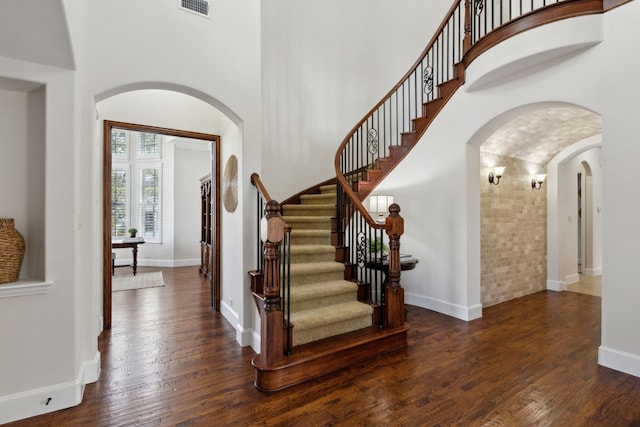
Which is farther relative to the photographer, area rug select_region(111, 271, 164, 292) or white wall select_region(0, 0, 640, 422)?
area rug select_region(111, 271, 164, 292)

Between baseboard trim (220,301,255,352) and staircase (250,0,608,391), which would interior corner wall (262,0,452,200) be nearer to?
staircase (250,0,608,391)

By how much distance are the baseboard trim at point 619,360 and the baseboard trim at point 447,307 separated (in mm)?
1281

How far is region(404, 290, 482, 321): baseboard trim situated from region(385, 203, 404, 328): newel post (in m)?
1.22

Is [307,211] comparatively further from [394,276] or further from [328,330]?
[328,330]

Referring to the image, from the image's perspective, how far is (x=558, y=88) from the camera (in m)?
2.99

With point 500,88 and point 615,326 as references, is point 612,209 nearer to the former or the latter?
point 615,326

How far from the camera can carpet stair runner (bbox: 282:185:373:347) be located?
282 centimetres

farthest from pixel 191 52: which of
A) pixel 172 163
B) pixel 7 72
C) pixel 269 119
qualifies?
pixel 172 163

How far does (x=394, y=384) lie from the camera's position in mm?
2416

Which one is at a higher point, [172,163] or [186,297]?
[172,163]

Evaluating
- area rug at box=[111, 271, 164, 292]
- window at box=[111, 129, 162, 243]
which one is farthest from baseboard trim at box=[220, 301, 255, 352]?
window at box=[111, 129, 162, 243]

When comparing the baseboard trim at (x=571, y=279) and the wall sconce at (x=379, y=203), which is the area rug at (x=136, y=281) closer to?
the wall sconce at (x=379, y=203)

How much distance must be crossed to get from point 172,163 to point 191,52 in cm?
599

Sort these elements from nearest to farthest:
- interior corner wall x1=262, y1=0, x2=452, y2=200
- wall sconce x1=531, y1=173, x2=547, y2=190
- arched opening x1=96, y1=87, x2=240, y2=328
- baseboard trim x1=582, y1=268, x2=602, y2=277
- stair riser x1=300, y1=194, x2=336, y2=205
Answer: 1. arched opening x1=96, y1=87, x2=240, y2=328
2. stair riser x1=300, y1=194, x2=336, y2=205
3. interior corner wall x1=262, y1=0, x2=452, y2=200
4. wall sconce x1=531, y1=173, x2=547, y2=190
5. baseboard trim x1=582, y1=268, x2=602, y2=277
